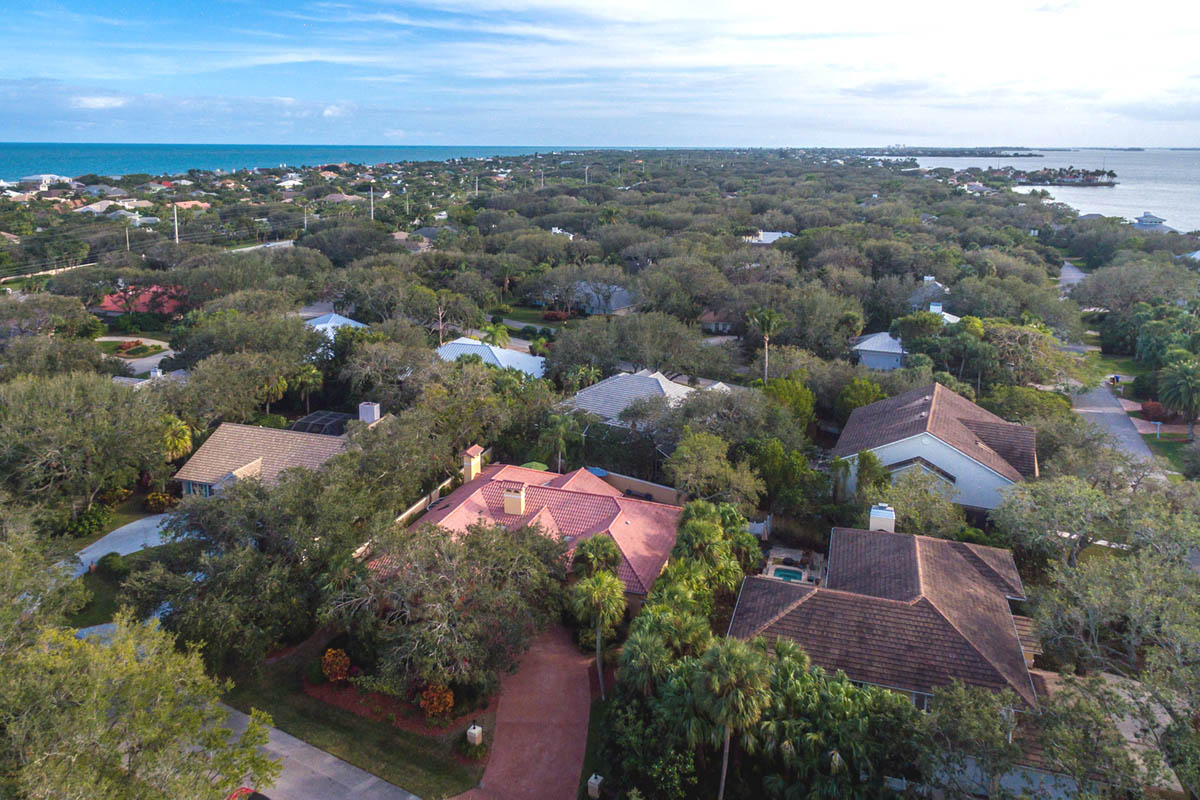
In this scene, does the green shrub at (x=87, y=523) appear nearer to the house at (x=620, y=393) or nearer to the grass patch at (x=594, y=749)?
the house at (x=620, y=393)

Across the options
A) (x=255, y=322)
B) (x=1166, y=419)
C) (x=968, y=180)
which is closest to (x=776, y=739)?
(x=255, y=322)

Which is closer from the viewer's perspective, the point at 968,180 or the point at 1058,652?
the point at 1058,652

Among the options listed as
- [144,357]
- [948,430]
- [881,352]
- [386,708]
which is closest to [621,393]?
[948,430]

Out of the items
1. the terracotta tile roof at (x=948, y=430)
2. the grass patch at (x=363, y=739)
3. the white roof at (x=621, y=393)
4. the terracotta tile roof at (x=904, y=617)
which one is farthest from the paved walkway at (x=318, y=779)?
the terracotta tile roof at (x=948, y=430)

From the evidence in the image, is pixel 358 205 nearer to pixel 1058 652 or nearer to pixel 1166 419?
pixel 1166 419

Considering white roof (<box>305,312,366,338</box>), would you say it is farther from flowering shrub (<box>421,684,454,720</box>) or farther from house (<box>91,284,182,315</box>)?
flowering shrub (<box>421,684,454,720</box>)
